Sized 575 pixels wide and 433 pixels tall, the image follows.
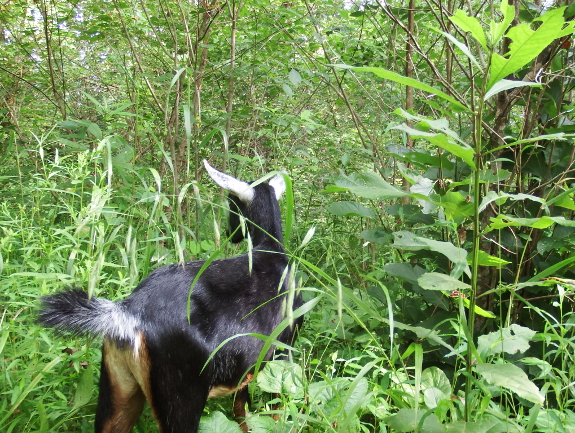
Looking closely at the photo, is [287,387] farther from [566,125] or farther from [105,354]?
[566,125]

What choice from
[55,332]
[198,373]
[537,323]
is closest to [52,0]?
[55,332]

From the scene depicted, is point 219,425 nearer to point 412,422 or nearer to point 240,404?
point 240,404

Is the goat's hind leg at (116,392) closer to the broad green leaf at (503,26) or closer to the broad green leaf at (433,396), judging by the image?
the broad green leaf at (433,396)

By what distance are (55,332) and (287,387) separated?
0.92 metres

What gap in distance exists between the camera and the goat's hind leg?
187 cm

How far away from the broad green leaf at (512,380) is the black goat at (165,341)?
0.79m

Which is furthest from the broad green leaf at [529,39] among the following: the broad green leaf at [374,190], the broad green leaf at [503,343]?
the broad green leaf at [503,343]

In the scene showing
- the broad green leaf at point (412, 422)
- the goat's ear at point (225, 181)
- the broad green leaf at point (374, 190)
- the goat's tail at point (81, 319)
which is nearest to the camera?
the broad green leaf at point (374, 190)

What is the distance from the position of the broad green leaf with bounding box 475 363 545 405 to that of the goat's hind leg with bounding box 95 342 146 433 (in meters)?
1.28

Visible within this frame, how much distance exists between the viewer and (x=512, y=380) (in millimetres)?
1133

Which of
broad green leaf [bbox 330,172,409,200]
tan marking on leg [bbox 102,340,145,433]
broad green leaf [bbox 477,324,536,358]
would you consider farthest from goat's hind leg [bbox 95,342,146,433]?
broad green leaf [bbox 477,324,536,358]

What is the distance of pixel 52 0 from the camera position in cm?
466

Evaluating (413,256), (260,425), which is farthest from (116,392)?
(413,256)

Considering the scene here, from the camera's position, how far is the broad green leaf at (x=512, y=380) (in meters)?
1.10
